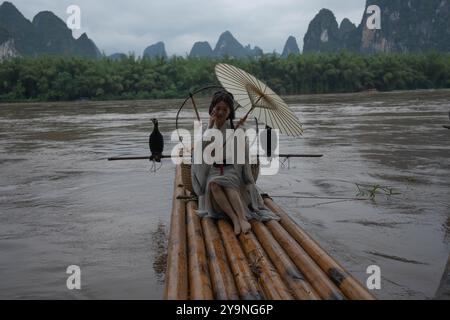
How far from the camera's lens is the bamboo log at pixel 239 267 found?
1960mm

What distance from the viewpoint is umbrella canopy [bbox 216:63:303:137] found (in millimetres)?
3111

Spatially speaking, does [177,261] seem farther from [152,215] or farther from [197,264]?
[152,215]

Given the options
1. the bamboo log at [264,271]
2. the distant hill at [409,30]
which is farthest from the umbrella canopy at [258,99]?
the distant hill at [409,30]

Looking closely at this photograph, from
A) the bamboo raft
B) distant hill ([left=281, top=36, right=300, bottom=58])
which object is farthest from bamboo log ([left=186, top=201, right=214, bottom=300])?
distant hill ([left=281, top=36, right=300, bottom=58])

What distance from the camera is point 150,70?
37.4 meters

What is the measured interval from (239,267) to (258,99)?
135 cm

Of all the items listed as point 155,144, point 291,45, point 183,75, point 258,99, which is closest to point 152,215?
point 155,144

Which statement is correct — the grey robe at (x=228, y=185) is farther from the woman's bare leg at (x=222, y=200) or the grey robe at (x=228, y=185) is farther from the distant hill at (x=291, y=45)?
the distant hill at (x=291, y=45)

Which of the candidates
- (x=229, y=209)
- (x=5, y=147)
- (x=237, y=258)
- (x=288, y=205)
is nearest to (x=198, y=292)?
(x=237, y=258)

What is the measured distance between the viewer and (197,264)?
2.21 metres

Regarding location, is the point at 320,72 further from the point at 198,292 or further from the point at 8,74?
the point at 198,292

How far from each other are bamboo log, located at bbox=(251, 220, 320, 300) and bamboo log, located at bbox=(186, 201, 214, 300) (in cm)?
34

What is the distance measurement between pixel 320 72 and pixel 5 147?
3234 centimetres

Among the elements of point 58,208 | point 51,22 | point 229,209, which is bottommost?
point 58,208
